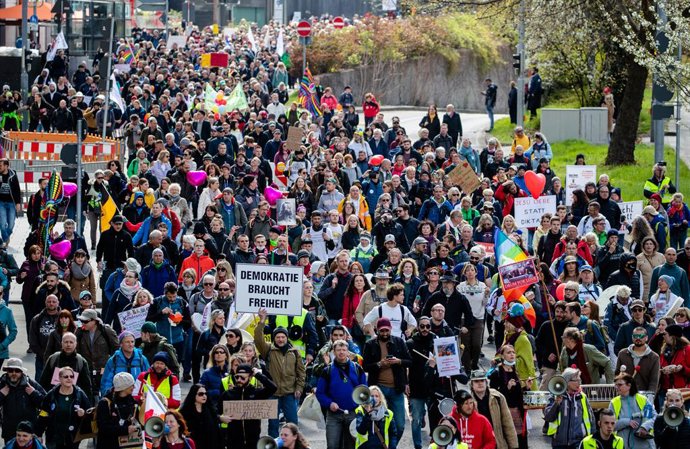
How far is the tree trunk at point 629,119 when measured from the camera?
35594mm

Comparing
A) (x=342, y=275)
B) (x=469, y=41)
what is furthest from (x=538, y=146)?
(x=469, y=41)

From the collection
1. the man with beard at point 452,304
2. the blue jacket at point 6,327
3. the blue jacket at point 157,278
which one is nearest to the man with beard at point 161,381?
the blue jacket at point 6,327

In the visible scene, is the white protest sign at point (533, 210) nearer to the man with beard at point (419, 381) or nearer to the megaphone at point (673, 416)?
the man with beard at point (419, 381)

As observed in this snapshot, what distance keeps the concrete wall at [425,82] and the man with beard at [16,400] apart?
37459 millimetres

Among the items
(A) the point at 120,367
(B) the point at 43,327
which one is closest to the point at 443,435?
(A) the point at 120,367

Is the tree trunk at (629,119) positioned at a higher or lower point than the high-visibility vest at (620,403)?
higher

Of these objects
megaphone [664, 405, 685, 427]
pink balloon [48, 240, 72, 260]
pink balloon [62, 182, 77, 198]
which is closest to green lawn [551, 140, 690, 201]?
pink balloon [62, 182, 77, 198]

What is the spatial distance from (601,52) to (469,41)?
37.8ft

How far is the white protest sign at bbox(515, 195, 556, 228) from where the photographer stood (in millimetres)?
24297

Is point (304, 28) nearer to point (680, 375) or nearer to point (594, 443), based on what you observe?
point (680, 375)

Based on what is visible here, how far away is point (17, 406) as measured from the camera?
50.4ft

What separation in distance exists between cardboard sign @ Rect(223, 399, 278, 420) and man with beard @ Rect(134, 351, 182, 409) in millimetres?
759

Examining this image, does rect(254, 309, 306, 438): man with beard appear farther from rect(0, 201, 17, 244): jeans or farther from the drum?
rect(0, 201, 17, 244): jeans

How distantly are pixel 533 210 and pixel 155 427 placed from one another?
464 inches
